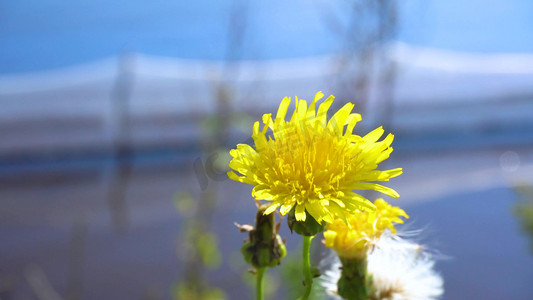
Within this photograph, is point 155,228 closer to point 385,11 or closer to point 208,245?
point 208,245

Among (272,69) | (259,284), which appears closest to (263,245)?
(259,284)

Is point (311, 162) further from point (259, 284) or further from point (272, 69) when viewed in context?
point (272, 69)

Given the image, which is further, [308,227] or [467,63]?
[467,63]

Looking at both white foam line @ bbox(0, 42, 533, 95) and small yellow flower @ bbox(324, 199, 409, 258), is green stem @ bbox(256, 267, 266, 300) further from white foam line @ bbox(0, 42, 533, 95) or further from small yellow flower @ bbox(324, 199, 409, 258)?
white foam line @ bbox(0, 42, 533, 95)

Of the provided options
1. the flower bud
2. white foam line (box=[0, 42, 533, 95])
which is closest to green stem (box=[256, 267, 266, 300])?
the flower bud

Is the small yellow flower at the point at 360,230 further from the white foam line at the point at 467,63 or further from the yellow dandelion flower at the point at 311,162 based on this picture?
the white foam line at the point at 467,63

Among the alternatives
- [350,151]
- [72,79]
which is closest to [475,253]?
[350,151]
